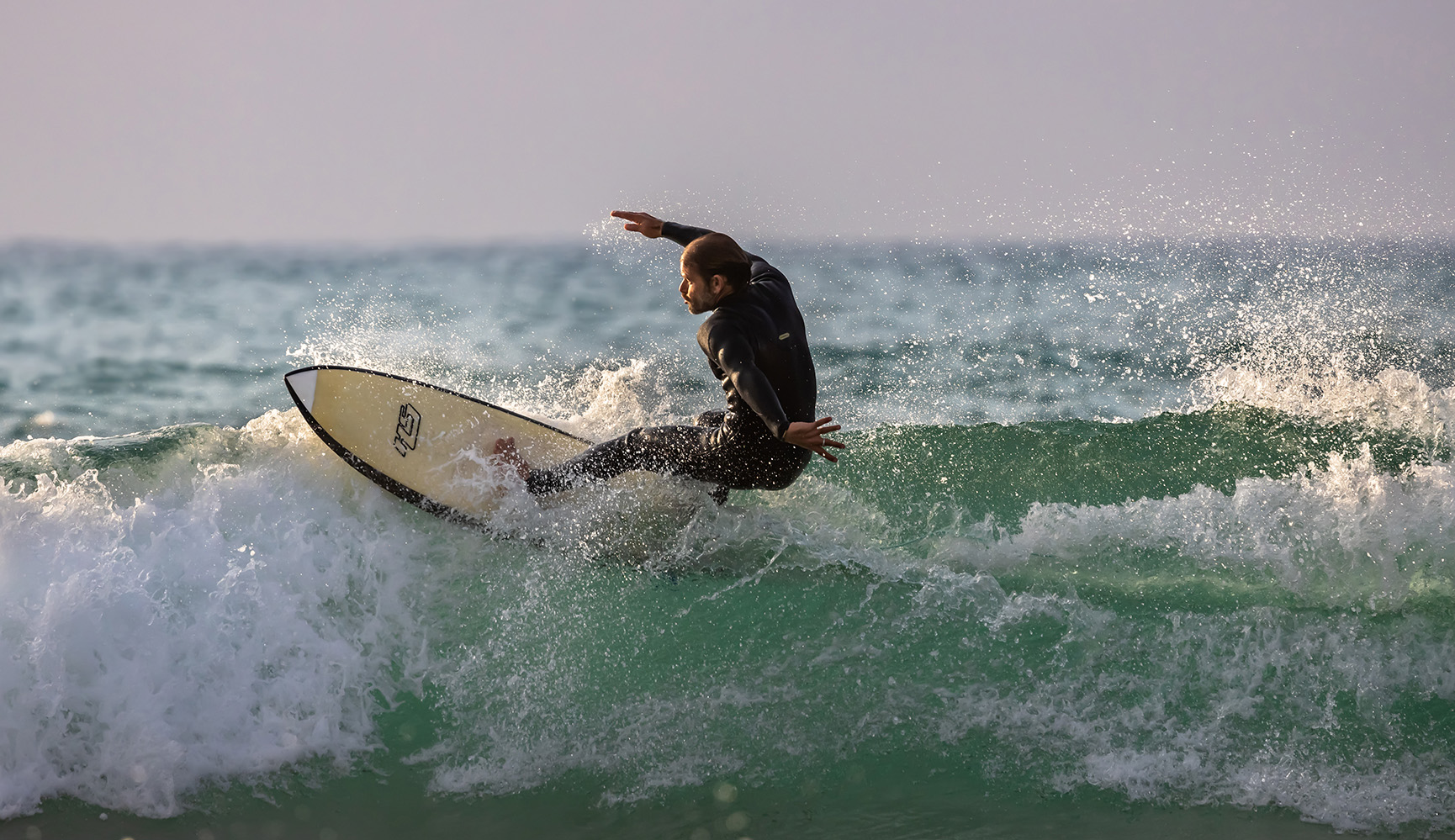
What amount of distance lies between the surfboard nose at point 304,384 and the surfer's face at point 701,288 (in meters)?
2.33

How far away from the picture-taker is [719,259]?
4.36 m

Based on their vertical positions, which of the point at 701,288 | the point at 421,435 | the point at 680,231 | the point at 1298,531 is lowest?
the point at 1298,531

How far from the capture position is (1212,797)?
12.7 ft

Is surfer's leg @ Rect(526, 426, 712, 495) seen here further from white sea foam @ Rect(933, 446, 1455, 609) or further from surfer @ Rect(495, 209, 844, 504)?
white sea foam @ Rect(933, 446, 1455, 609)

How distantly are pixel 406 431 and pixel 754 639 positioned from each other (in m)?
2.32

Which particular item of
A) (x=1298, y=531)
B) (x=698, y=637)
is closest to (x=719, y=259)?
(x=698, y=637)

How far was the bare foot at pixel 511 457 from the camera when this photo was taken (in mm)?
5355

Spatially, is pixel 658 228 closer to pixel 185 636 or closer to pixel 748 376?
pixel 748 376

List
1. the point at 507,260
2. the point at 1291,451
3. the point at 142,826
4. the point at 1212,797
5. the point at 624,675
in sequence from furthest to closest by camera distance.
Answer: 1. the point at 507,260
2. the point at 1291,451
3. the point at 624,675
4. the point at 1212,797
5. the point at 142,826

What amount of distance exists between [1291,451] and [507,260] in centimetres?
3331

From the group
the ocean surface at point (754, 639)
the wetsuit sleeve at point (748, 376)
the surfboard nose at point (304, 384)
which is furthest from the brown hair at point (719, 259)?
the surfboard nose at point (304, 384)

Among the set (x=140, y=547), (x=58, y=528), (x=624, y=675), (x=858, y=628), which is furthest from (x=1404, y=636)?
(x=58, y=528)

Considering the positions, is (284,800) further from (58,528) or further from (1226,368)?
(1226,368)

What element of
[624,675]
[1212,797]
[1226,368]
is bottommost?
[1212,797]
